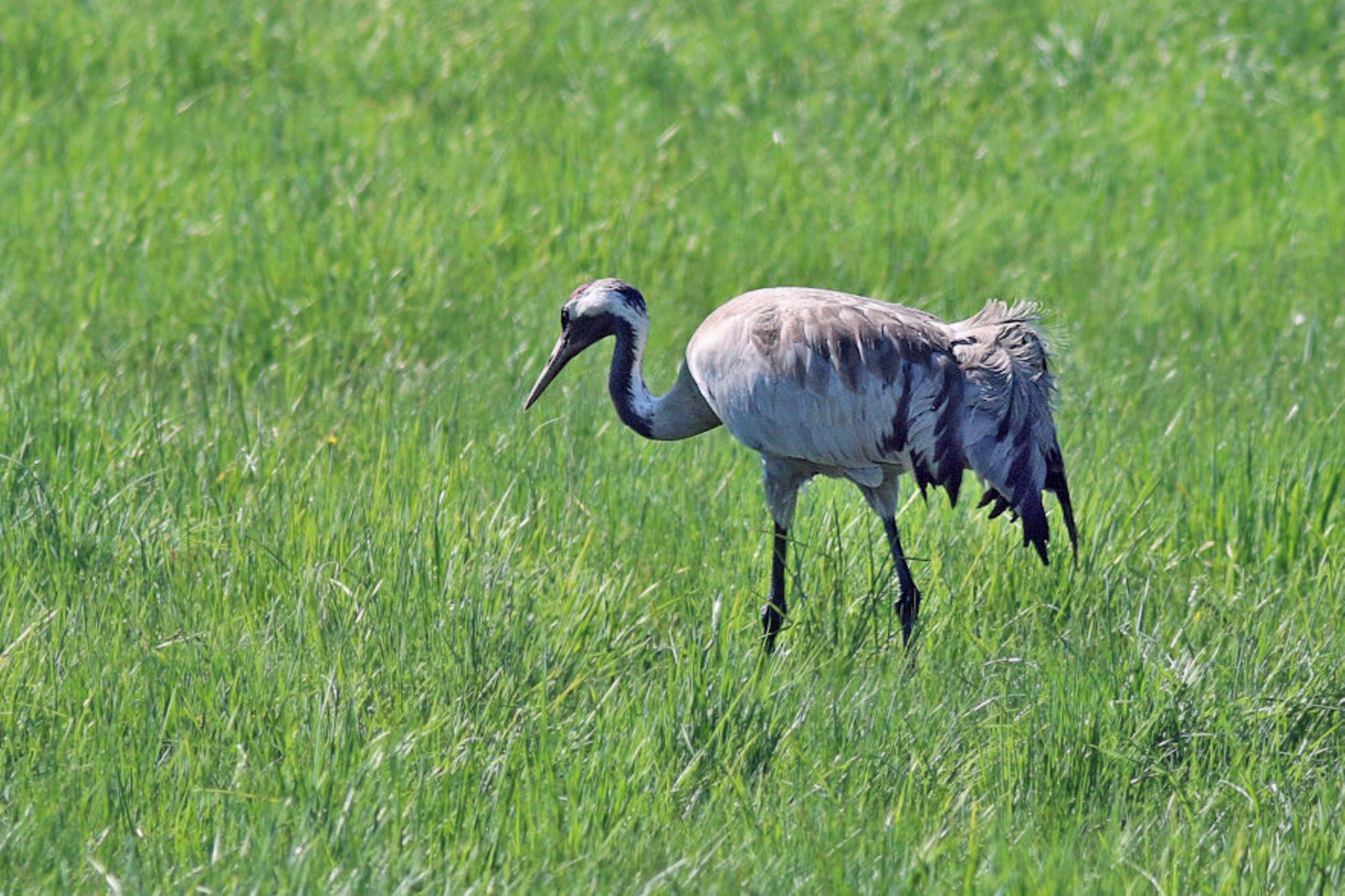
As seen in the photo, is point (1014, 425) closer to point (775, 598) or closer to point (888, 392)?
point (888, 392)

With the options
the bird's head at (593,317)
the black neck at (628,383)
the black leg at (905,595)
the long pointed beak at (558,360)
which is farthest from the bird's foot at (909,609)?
the long pointed beak at (558,360)

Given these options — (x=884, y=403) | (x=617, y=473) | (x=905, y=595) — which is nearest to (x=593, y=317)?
(x=617, y=473)

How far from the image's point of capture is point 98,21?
961 centimetres

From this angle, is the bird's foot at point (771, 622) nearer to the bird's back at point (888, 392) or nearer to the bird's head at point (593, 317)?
the bird's back at point (888, 392)

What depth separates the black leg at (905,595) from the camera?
461cm

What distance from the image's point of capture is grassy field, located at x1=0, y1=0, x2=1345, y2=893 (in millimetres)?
3570

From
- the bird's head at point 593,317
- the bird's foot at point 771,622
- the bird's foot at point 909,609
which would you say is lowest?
the bird's foot at point 771,622

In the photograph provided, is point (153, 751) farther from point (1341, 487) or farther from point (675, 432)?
point (1341, 487)

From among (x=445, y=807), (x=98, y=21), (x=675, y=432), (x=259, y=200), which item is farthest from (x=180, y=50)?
(x=445, y=807)

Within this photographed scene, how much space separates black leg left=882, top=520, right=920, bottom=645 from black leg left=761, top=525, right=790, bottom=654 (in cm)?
29

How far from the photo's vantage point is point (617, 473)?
534 cm

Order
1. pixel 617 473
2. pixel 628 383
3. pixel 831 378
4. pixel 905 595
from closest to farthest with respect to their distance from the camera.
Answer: pixel 905 595 < pixel 831 378 < pixel 628 383 < pixel 617 473

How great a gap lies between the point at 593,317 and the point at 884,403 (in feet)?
3.33

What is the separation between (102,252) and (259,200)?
804 millimetres
